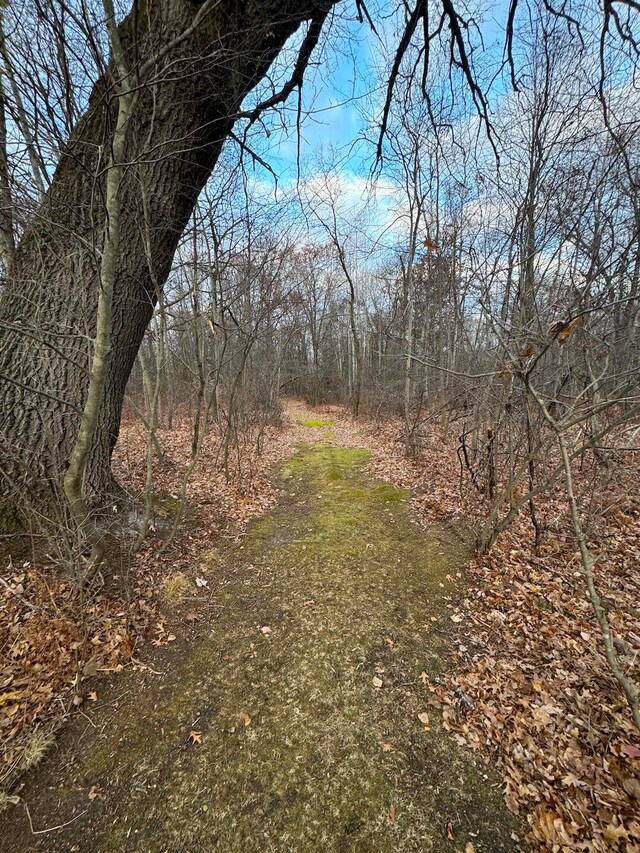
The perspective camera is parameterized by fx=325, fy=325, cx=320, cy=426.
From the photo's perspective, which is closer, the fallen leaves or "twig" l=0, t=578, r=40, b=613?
the fallen leaves

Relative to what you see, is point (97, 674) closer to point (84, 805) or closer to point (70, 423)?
point (84, 805)

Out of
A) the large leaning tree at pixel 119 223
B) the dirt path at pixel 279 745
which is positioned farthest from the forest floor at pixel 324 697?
the large leaning tree at pixel 119 223

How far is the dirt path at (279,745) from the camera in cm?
171

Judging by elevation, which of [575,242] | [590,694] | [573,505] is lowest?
[590,694]

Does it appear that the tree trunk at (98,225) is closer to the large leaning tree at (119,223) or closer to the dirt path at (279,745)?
the large leaning tree at (119,223)

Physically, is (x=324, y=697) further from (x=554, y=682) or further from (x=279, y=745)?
(x=554, y=682)

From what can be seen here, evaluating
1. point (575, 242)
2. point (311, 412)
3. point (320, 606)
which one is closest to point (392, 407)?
point (311, 412)

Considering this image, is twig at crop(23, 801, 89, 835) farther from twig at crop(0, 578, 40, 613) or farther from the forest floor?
twig at crop(0, 578, 40, 613)

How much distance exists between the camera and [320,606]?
3.30 meters

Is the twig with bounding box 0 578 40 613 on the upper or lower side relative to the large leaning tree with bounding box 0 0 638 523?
lower

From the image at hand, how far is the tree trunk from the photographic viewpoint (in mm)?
2713

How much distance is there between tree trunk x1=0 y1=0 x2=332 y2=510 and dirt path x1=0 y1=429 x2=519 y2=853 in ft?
6.12

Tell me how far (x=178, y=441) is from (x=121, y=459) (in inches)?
114

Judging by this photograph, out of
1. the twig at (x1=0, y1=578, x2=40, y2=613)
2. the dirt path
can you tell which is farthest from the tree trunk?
the dirt path
